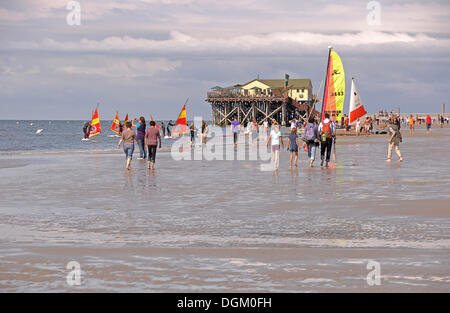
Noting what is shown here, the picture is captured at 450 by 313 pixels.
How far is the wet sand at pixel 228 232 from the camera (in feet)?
21.9

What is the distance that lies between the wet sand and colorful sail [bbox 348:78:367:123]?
34137 mm

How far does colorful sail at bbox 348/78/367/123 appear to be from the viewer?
52781 millimetres

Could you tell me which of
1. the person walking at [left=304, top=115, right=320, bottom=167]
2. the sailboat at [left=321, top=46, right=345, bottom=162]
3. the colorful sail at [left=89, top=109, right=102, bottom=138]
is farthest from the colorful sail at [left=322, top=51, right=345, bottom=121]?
the colorful sail at [left=89, top=109, right=102, bottom=138]

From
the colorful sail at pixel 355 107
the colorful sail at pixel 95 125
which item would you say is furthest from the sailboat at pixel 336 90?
the colorful sail at pixel 95 125

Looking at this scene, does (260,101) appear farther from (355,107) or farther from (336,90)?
(336,90)

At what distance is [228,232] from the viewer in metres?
9.79

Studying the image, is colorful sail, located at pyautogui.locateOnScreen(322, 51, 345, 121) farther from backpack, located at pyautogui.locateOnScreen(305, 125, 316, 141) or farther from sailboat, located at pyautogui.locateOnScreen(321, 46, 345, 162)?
backpack, located at pyautogui.locateOnScreen(305, 125, 316, 141)

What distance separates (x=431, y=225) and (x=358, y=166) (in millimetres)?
12383

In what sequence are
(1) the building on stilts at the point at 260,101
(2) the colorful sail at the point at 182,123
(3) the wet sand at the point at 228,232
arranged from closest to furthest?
1. (3) the wet sand at the point at 228,232
2. (2) the colorful sail at the point at 182,123
3. (1) the building on stilts at the point at 260,101

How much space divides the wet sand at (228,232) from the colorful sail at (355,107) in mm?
34137

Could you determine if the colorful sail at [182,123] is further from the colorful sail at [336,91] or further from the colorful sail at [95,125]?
the colorful sail at [336,91]
